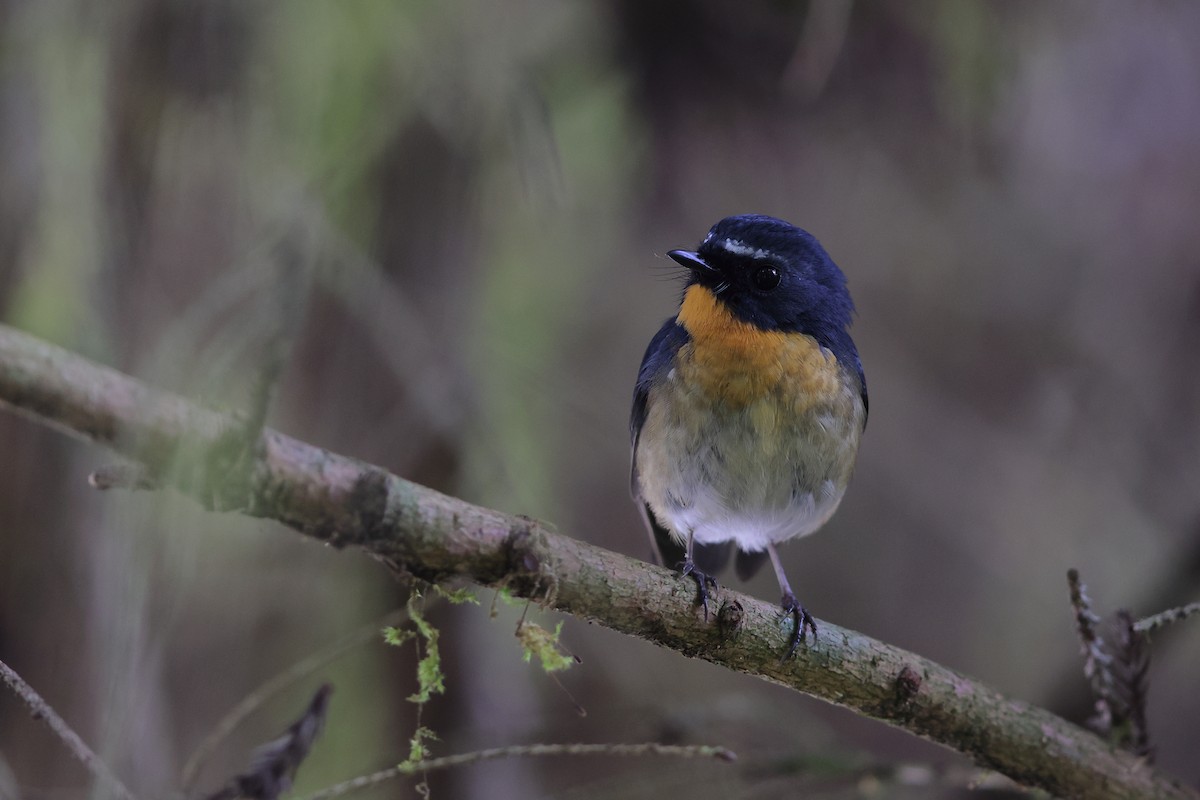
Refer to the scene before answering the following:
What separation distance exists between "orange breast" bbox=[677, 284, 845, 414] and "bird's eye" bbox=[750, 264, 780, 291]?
0.12 m

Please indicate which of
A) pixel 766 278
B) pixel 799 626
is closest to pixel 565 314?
pixel 766 278

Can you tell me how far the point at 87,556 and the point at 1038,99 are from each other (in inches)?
164

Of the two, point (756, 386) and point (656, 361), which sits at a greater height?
point (656, 361)

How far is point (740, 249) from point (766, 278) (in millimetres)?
134

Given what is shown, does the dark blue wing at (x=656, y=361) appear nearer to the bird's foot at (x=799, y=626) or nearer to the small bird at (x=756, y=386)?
the small bird at (x=756, y=386)

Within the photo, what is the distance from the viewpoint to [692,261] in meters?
2.92

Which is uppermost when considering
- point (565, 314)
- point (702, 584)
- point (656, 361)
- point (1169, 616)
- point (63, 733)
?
point (565, 314)

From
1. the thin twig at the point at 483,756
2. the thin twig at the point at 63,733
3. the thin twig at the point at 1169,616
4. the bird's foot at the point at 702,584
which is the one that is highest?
the thin twig at the point at 1169,616

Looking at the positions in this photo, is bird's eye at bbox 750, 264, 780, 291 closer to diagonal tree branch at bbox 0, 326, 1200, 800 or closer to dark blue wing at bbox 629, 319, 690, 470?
dark blue wing at bbox 629, 319, 690, 470

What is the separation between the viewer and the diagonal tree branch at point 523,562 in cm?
152

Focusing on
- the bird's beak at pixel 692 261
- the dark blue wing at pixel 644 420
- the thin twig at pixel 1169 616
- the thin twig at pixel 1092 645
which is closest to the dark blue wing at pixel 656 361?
the dark blue wing at pixel 644 420

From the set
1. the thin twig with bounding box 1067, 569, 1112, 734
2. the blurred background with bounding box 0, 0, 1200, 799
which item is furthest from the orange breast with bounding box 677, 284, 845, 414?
the thin twig with bounding box 1067, 569, 1112, 734

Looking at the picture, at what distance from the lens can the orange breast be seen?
301cm

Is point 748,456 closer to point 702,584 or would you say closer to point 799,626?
point 799,626
